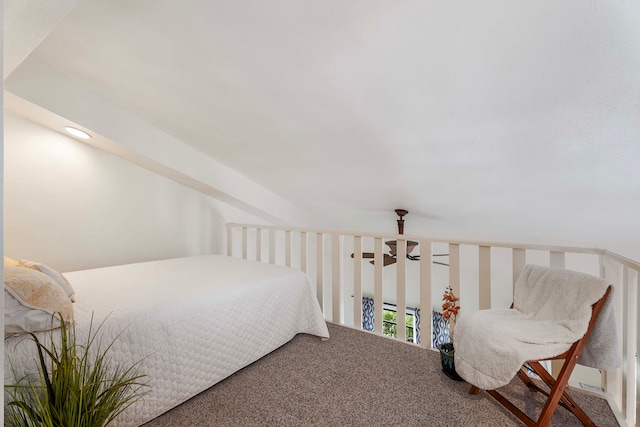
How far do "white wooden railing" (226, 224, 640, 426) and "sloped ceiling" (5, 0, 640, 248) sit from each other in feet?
2.11

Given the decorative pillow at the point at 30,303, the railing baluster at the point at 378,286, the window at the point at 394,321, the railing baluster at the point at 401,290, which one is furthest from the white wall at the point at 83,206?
the window at the point at 394,321

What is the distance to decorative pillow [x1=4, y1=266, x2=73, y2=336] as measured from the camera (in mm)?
1078

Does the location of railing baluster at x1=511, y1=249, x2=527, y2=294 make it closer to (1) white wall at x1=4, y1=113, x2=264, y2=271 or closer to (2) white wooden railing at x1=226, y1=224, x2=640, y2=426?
(2) white wooden railing at x1=226, y1=224, x2=640, y2=426

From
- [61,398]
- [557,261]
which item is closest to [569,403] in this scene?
[557,261]

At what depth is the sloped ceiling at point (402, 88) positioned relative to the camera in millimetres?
1243

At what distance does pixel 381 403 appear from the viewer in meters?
1.52

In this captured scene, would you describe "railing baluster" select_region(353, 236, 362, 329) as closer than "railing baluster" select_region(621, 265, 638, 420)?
No

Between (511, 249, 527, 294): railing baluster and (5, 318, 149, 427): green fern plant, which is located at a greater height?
(511, 249, 527, 294): railing baluster

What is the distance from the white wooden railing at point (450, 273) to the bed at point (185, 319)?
0.50 metres

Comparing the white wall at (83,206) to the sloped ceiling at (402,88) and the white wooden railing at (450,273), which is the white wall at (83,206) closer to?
the sloped ceiling at (402,88)

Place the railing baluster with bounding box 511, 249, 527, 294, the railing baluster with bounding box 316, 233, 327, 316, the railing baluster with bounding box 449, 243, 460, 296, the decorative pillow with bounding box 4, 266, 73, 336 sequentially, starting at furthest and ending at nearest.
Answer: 1. the railing baluster with bounding box 316, 233, 327, 316
2. the railing baluster with bounding box 449, 243, 460, 296
3. the railing baluster with bounding box 511, 249, 527, 294
4. the decorative pillow with bounding box 4, 266, 73, 336

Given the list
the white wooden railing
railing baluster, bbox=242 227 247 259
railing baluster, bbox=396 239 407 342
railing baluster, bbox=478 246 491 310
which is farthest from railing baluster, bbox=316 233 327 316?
railing baluster, bbox=478 246 491 310

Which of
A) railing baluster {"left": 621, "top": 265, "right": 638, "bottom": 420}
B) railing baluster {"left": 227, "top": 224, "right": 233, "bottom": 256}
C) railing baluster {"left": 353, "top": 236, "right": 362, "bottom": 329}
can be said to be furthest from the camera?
railing baluster {"left": 227, "top": 224, "right": 233, "bottom": 256}

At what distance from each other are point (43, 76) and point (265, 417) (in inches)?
99.5
